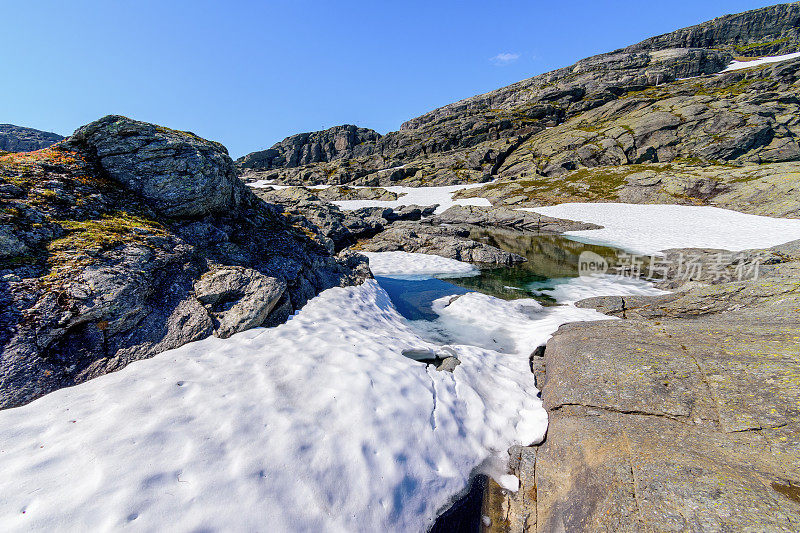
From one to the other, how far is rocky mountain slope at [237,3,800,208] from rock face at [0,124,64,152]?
123 m

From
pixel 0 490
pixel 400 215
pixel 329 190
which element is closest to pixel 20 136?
pixel 329 190

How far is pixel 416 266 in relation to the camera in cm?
2398

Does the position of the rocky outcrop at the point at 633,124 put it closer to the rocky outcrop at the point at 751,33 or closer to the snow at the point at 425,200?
the rocky outcrop at the point at 751,33

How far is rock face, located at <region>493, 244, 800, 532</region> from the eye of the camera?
12.8 ft

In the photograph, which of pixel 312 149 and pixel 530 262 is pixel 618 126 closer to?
pixel 530 262

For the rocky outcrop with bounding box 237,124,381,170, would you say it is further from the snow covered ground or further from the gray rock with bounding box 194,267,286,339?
the snow covered ground

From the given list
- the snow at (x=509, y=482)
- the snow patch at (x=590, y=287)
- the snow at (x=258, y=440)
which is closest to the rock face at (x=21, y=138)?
the snow at (x=258, y=440)

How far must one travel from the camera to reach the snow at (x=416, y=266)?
22219 millimetres

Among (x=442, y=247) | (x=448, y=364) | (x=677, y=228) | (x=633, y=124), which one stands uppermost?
(x=633, y=124)

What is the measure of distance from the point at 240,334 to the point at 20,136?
286141 millimetres

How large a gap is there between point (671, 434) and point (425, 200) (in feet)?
239

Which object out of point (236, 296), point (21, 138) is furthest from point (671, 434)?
point (21, 138)

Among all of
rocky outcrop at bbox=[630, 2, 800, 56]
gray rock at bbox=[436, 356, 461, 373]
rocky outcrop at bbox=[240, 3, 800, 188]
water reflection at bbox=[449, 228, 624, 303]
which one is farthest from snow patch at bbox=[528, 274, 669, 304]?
rocky outcrop at bbox=[630, 2, 800, 56]

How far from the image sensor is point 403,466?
520 centimetres
